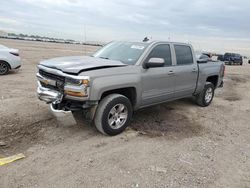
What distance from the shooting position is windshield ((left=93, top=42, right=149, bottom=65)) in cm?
557

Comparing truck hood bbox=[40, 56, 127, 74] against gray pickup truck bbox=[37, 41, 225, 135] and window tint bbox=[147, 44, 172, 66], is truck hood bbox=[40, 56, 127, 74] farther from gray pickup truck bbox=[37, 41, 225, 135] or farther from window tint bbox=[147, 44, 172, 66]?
window tint bbox=[147, 44, 172, 66]

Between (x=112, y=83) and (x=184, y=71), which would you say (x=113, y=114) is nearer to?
(x=112, y=83)

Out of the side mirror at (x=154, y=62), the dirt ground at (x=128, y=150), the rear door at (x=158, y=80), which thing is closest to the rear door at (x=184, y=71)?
the rear door at (x=158, y=80)

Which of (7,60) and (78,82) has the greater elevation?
(78,82)

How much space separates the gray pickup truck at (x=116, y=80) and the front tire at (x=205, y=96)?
1094 mm

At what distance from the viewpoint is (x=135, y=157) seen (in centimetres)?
439

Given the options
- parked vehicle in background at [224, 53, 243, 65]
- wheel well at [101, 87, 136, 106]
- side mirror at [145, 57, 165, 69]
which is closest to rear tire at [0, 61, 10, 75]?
wheel well at [101, 87, 136, 106]

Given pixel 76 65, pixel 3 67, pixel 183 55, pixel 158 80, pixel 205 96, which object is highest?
pixel 183 55

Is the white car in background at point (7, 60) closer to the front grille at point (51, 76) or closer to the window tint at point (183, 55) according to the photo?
the front grille at point (51, 76)

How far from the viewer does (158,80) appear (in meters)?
5.83

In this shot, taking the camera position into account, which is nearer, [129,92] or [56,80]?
[56,80]

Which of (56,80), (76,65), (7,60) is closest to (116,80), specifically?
(76,65)

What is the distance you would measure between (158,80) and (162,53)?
2.25ft

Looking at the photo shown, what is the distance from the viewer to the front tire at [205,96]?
7858 millimetres
